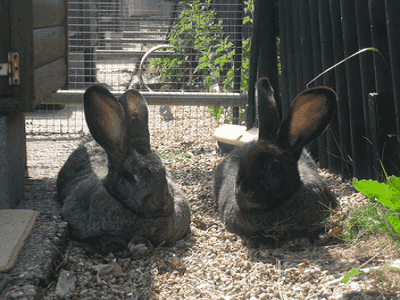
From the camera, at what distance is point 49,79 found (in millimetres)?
4195

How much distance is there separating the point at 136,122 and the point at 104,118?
225mm

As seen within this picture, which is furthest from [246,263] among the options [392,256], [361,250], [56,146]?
[56,146]

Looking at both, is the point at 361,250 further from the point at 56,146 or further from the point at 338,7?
the point at 56,146

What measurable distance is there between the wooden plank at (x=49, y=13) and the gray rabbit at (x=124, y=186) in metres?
1.05

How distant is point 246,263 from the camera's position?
10.2 feet

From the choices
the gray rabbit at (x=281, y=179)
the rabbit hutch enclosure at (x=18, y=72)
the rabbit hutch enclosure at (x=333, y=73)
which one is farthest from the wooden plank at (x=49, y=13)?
the gray rabbit at (x=281, y=179)

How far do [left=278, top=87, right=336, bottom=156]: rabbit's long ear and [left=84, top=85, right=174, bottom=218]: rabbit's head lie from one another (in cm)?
91

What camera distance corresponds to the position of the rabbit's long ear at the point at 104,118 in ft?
10.5

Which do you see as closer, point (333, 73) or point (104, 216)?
point (104, 216)

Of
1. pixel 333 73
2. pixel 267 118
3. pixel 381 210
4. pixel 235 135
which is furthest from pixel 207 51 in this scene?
pixel 381 210

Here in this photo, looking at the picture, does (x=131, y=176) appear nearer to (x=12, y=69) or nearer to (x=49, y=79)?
(x=12, y=69)

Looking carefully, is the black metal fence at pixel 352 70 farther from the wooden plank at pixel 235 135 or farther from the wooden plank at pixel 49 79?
the wooden plank at pixel 49 79

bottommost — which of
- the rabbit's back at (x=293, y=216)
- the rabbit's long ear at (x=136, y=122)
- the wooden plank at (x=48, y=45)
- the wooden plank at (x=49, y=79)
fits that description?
the rabbit's back at (x=293, y=216)

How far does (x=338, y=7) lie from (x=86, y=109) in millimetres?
2421
